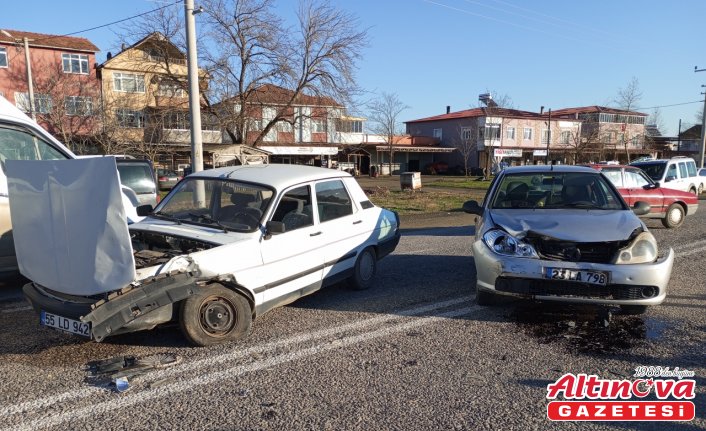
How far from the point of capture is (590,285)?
4414 mm

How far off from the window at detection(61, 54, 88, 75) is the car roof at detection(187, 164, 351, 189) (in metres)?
40.4

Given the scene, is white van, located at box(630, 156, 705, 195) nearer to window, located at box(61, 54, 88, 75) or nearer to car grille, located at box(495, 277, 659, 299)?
car grille, located at box(495, 277, 659, 299)

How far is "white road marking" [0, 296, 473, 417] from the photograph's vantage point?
315 cm

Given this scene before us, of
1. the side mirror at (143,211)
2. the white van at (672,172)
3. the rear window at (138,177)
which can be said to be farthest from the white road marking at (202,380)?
the white van at (672,172)

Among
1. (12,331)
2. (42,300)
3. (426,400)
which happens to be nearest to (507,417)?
(426,400)

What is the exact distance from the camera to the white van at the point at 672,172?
15.4 meters

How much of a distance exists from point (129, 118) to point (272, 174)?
29.6 meters

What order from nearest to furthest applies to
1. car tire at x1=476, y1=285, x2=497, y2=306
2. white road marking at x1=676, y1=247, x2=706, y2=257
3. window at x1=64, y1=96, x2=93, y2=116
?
car tire at x1=476, y1=285, x2=497, y2=306 → white road marking at x1=676, y1=247, x2=706, y2=257 → window at x1=64, y1=96, x2=93, y2=116

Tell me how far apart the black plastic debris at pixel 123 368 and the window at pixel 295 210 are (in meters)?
1.69

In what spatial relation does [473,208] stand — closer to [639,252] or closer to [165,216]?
[639,252]

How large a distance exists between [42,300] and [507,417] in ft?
12.2

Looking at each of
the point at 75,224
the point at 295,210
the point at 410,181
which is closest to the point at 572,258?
the point at 295,210

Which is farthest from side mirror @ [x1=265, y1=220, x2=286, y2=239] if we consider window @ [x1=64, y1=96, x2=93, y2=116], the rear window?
window @ [x1=64, y1=96, x2=93, y2=116]

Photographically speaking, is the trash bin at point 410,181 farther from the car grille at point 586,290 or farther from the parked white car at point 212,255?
the car grille at point 586,290
